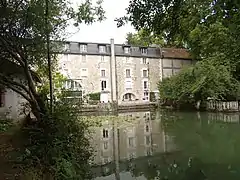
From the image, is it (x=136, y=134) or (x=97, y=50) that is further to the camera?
(x=97, y=50)

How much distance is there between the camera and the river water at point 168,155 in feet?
30.1

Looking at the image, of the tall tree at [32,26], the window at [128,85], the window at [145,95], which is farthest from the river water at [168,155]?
the window at [145,95]

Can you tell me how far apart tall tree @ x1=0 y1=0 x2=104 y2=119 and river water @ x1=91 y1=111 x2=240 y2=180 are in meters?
3.11

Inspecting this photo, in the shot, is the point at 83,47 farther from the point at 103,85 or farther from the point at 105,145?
the point at 105,145

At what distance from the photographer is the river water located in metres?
9.19

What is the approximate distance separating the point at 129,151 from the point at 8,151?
15.8 ft

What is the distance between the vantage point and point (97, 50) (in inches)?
1748

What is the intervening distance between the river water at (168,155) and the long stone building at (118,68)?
85.6 feet

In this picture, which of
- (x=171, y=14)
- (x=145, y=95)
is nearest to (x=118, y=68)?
(x=145, y=95)

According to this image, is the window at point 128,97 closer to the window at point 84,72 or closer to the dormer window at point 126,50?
the dormer window at point 126,50

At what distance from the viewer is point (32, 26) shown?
402 inches

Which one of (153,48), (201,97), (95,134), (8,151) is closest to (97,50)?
(153,48)

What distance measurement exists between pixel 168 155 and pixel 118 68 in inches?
1337

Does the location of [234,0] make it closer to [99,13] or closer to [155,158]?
[99,13]
